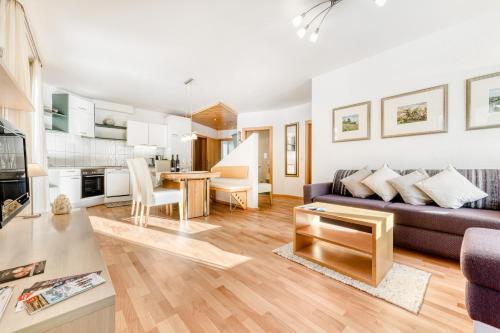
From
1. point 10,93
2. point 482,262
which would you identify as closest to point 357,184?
point 482,262

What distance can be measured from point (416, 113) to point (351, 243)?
2.14 meters

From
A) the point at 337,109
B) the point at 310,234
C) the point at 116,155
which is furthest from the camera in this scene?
the point at 116,155

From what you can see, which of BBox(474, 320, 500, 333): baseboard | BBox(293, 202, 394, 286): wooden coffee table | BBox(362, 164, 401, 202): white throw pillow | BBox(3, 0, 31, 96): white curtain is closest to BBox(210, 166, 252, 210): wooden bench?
BBox(293, 202, 394, 286): wooden coffee table

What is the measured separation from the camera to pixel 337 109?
3510 millimetres

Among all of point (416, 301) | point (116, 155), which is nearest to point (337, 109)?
point (416, 301)

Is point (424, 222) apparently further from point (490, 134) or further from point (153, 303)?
point (153, 303)

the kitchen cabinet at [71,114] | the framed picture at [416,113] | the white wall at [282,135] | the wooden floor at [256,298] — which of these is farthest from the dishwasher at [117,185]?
→ the framed picture at [416,113]

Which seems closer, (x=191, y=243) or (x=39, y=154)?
(x=191, y=243)

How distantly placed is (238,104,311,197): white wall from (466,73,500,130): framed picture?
3160 millimetres

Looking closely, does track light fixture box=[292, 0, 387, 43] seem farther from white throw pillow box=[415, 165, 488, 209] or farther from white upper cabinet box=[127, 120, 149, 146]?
white upper cabinet box=[127, 120, 149, 146]

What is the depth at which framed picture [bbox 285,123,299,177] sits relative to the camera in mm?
5523

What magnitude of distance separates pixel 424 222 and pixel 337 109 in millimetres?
2176

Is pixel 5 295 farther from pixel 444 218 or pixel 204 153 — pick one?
pixel 204 153

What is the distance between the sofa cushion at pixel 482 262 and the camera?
0.96m
